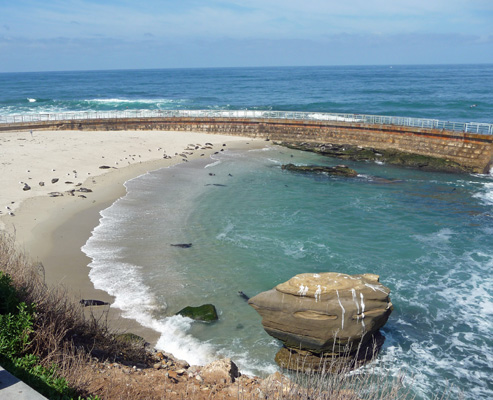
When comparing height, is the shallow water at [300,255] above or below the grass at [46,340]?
below

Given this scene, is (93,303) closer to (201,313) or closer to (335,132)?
(201,313)

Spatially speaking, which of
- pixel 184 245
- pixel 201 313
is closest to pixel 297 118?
pixel 184 245

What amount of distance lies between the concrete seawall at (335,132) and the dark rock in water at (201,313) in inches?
1161

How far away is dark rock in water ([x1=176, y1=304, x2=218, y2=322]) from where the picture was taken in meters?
13.3

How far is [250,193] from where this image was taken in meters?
27.8

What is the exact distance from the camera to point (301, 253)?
60.1ft

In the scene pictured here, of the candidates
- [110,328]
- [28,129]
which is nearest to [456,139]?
[110,328]

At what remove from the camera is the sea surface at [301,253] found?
1223 cm

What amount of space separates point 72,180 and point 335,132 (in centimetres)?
2657

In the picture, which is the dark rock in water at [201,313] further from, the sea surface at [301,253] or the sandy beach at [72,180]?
the sandy beach at [72,180]

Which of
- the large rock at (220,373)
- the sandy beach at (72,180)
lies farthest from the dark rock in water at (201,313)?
the large rock at (220,373)

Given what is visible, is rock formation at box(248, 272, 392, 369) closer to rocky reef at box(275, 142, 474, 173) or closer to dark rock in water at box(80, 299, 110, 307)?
dark rock in water at box(80, 299, 110, 307)

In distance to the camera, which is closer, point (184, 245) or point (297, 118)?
point (184, 245)

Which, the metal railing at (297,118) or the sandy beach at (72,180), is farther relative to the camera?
the metal railing at (297,118)
